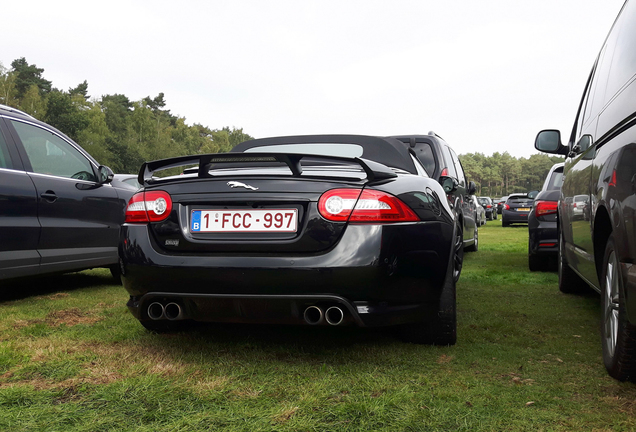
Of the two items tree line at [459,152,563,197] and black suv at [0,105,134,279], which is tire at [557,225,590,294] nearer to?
black suv at [0,105,134,279]

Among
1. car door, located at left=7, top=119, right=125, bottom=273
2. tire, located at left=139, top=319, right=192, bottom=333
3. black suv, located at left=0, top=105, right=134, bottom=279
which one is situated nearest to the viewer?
tire, located at left=139, top=319, right=192, bottom=333

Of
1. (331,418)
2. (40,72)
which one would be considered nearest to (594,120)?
(331,418)

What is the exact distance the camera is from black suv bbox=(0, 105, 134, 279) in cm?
498

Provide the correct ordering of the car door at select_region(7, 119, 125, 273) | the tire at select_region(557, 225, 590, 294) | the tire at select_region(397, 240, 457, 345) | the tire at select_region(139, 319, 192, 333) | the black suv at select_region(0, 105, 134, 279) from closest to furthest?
the tire at select_region(397, 240, 457, 345) < the tire at select_region(139, 319, 192, 333) < the black suv at select_region(0, 105, 134, 279) < the car door at select_region(7, 119, 125, 273) < the tire at select_region(557, 225, 590, 294)

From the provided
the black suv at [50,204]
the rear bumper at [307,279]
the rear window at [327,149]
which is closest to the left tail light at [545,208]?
the rear window at [327,149]

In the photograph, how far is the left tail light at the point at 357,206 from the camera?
9.74 feet

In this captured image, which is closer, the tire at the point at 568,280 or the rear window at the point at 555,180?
the tire at the point at 568,280

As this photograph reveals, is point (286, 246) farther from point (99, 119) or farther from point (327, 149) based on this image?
point (99, 119)

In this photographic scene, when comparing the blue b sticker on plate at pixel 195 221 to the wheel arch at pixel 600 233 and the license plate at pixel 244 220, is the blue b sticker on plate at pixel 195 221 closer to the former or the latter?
the license plate at pixel 244 220

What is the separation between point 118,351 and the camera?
137 inches

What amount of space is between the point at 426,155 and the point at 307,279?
5148 millimetres

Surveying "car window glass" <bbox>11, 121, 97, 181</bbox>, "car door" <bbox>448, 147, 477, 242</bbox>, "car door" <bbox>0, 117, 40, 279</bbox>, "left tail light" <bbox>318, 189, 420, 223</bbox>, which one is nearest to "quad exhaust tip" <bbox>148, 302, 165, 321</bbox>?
"left tail light" <bbox>318, 189, 420, 223</bbox>

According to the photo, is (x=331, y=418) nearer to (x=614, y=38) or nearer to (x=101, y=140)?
(x=614, y=38)

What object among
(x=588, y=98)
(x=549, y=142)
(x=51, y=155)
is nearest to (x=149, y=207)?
(x=51, y=155)
